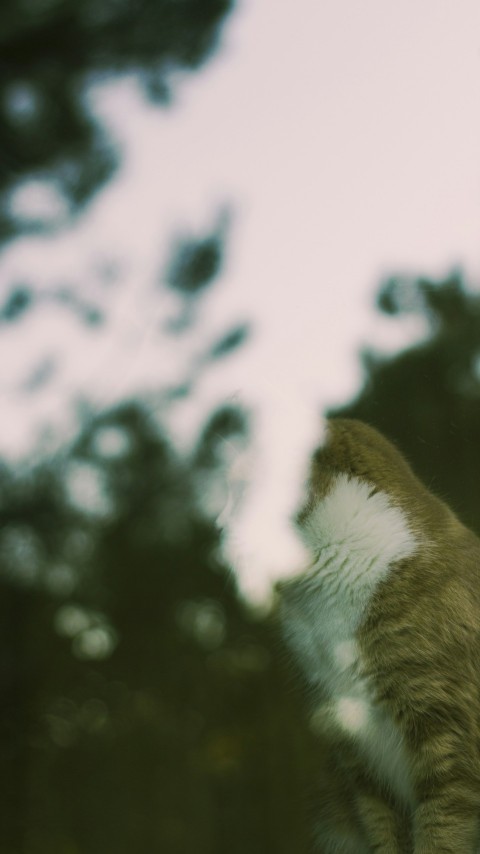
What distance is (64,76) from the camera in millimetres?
1370

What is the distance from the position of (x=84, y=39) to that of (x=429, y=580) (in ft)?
3.52

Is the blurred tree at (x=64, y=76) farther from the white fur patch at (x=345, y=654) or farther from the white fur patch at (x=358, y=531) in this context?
the white fur patch at (x=345, y=654)

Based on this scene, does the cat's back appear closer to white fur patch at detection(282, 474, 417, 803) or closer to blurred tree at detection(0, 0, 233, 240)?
white fur patch at detection(282, 474, 417, 803)

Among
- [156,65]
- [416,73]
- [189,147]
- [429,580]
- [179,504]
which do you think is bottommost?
[429,580]

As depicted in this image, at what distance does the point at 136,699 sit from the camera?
109 centimetres

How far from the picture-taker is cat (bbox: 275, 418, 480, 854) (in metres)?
0.96

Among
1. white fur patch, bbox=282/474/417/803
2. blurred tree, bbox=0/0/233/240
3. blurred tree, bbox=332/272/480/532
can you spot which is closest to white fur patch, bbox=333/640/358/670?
white fur patch, bbox=282/474/417/803

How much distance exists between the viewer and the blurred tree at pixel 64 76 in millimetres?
1350

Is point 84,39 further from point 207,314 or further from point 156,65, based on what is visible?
point 207,314

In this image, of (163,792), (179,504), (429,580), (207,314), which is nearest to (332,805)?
(163,792)

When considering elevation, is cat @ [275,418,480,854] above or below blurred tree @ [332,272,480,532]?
below

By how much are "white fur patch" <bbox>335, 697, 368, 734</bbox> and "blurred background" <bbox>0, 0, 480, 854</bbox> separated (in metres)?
0.05

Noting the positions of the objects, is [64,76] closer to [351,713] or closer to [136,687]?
[136,687]

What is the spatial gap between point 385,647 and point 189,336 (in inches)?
22.9
